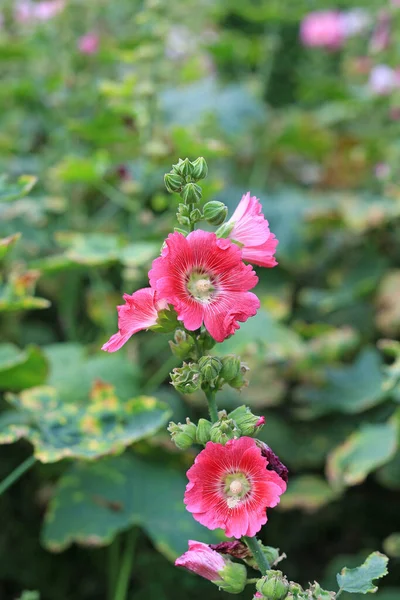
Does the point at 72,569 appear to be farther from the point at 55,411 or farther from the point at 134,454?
the point at 55,411

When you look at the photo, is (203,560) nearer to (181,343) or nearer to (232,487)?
(232,487)

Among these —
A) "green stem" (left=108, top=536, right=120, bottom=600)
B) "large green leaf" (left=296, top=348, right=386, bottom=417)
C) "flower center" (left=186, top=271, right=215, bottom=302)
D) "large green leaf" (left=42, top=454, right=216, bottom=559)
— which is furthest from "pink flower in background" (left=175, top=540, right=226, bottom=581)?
"large green leaf" (left=296, top=348, right=386, bottom=417)

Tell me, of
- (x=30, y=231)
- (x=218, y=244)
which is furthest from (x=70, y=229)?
(x=218, y=244)

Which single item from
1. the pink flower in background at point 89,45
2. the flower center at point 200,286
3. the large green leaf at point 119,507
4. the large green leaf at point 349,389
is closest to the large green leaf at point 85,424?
the large green leaf at point 119,507

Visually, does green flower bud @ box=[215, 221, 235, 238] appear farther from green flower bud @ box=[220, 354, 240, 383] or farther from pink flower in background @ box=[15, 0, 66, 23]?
pink flower in background @ box=[15, 0, 66, 23]

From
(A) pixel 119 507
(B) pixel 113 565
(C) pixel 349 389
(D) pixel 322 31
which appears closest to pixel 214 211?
(A) pixel 119 507
